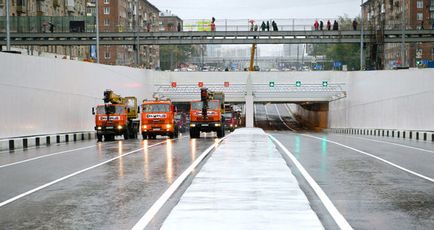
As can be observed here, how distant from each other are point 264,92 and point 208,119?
32.9 metres

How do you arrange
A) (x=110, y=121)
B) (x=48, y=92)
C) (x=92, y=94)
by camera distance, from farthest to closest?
(x=92, y=94) < (x=110, y=121) < (x=48, y=92)

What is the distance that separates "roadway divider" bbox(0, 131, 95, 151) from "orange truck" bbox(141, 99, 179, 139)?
4565 millimetres

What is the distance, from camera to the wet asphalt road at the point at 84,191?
8969mm

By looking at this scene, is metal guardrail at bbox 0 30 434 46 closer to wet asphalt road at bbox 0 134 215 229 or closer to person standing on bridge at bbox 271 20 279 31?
person standing on bridge at bbox 271 20 279 31

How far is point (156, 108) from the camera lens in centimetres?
4081

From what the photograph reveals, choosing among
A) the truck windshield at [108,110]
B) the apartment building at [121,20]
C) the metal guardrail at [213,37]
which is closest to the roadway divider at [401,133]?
the metal guardrail at [213,37]

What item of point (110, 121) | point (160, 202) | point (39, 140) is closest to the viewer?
point (160, 202)

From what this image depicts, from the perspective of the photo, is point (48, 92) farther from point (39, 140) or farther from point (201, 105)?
point (201, 105)

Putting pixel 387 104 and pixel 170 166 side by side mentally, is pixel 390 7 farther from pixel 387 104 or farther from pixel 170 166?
pixel 170 166

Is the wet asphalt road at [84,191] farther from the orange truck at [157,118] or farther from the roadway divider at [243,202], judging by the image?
the orange truck at [157,118]

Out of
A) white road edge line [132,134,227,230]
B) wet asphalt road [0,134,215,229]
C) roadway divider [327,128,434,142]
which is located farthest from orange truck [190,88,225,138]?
white road edge line [132,134,227,230]

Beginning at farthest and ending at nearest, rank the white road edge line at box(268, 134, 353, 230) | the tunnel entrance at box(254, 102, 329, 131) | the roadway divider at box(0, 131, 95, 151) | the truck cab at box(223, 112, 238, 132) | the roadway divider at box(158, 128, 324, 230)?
the tunnel entrance at box(254, 102, 329, 131) → the truck cab at box(223, 112, 238, 132) → the roadway divider at box(0, 131, 95, 151) → the white road edge line at box(268, 134, 353, 230) → the roadway divider at box(158, 128, 324, 230)

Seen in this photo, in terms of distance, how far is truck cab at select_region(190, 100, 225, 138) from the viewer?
1608 inches

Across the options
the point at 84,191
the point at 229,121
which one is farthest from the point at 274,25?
the point at 84,191
